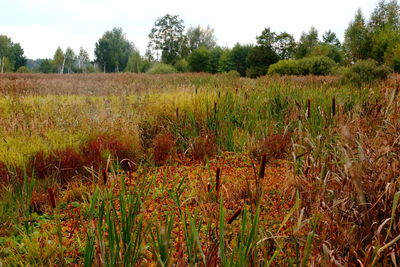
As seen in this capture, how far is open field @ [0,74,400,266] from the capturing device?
6.21 feet

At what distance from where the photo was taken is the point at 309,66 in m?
20.0

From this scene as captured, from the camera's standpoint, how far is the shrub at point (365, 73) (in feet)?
36.3

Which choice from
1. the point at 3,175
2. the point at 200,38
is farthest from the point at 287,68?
the point at 200,38

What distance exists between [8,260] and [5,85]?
11932 millimetres

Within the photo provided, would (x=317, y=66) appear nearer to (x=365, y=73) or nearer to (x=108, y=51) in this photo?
(x=365, y=73)

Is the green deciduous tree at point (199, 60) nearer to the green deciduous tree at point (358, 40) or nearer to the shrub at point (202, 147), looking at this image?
the green deciduous tree at point (358, 40)

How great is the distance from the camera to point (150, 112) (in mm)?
6395

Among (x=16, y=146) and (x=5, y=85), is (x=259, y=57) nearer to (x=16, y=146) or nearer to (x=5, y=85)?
(x=5, y=85)

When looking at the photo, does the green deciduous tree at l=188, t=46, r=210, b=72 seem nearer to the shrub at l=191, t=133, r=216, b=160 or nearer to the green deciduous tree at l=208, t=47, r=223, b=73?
the green deciduous tree at l=208, t=47, r=223, b=73

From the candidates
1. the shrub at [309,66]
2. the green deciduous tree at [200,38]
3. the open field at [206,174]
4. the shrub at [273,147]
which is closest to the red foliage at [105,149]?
the open field at [206,174]

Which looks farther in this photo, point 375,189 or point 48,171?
point 48,171

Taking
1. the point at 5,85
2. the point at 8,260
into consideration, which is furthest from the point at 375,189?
the point at 5,85

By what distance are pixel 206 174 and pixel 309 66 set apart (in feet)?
58.9

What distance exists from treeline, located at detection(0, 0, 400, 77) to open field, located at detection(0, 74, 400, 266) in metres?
8.15
